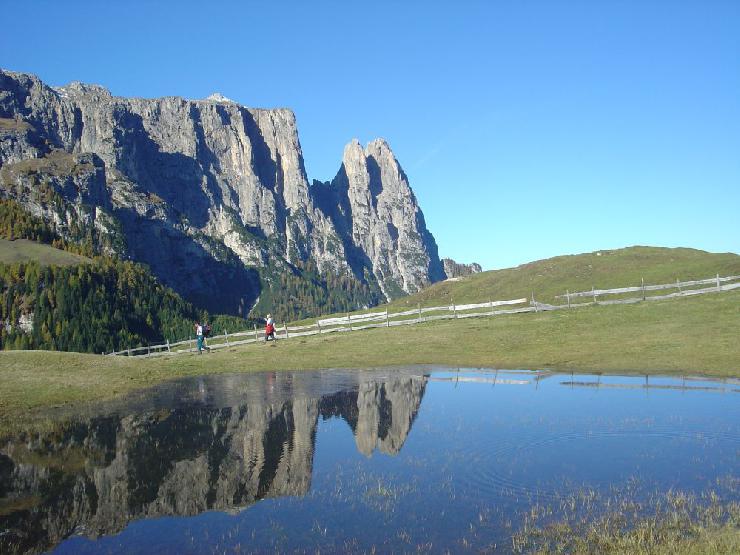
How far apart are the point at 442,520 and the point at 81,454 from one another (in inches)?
562

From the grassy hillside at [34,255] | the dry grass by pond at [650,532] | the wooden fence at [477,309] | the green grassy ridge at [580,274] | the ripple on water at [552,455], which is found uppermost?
the grassy hillside at [34,255]

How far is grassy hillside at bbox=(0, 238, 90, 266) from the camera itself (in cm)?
18050

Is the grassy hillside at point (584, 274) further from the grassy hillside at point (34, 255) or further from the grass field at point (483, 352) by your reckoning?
the grassy hillside at point (34, 255)

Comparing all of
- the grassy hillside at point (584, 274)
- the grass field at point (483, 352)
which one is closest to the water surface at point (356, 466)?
the grass field at point (483, 352)

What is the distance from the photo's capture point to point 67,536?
14453mm

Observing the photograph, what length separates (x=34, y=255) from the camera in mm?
186125

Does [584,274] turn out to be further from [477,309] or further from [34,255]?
[34,255]

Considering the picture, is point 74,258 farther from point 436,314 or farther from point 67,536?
point 67,536

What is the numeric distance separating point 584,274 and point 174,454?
77.0 meters

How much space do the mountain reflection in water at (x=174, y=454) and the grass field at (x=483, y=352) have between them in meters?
7.14

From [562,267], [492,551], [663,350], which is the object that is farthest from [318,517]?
[562,267]

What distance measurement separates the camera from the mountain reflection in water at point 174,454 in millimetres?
15938

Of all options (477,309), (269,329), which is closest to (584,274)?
(477,309)

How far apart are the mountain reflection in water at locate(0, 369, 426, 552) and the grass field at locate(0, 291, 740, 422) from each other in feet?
23.4
